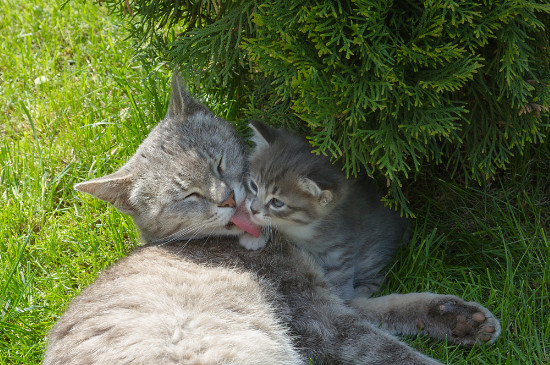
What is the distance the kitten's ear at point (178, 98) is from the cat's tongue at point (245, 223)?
0.79 metres

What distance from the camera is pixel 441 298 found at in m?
3.11

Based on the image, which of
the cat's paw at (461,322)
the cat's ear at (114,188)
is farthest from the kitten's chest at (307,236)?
the cat's ear at (114,188)

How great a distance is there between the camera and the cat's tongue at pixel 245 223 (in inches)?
126

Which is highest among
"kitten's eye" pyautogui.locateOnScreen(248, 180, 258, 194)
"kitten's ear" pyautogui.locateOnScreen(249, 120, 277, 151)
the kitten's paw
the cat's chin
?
"kitten's ear" pyautogui.locateOnScreen(249, 120, 277, 151)

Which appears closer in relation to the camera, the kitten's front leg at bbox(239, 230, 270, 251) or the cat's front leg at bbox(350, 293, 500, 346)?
the cat's front leg at bbox(350, 293, 500, 346)

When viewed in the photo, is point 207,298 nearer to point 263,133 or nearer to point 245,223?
point 245,223

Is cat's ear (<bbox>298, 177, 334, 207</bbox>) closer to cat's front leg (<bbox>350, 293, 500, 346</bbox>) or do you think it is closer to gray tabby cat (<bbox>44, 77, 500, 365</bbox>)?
gray tabby cat (<bbox>44, 77, 500, 365</bbox>)

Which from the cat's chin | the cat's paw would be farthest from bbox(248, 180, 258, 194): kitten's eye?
the cat's paw

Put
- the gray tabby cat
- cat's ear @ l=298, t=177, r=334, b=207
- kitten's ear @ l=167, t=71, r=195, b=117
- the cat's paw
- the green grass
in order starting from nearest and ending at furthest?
the gray tabby cat
the cat's paw
cat's ear @ l=298, t=177, r=334, b=207
the green grass
kitten's ear @ l=167, t=71, r=195, b=117

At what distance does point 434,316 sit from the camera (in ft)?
10.1

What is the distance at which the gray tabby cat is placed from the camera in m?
2.62

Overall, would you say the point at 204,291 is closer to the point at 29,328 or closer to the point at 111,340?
the point at 111,340

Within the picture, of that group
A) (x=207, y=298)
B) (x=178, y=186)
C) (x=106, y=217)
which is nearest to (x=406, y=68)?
(x=178, y=186)

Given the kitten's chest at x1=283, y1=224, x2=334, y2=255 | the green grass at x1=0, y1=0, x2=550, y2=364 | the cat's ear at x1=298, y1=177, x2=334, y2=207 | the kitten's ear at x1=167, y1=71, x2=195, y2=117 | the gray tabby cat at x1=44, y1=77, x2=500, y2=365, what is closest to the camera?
the gray tabby cat at x1=44, y1=77, x2=500, y2=365
